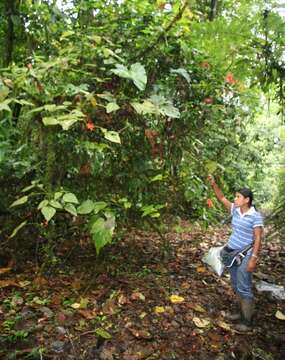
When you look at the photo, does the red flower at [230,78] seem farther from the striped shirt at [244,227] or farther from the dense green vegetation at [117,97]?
the striped shirt at [244,227]

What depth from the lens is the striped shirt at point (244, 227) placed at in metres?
3.99

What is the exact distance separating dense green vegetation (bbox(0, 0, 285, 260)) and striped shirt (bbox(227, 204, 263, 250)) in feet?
1.79

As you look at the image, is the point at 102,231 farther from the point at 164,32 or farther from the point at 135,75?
the point at 164,32

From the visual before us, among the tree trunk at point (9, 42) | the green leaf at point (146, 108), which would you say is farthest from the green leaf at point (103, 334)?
the tree trunk at point (9, 42)

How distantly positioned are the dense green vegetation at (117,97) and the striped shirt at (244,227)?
0.55 metres

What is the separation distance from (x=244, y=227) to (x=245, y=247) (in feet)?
0.67

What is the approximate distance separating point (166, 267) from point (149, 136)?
178 cm

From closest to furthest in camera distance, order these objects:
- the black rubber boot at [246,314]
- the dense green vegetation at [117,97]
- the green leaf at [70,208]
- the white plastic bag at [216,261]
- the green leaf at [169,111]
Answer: the green leaf at [70,208] < the green leaf at [169,111] < the dense green vegetation at [117,97] < the black rubber boot at [246,314] < the white plastic bag at [216,261]

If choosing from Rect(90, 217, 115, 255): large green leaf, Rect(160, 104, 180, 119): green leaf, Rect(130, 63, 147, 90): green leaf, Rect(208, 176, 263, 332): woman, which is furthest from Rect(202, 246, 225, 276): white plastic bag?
Rect(130, 63, 147, 90): green leaf

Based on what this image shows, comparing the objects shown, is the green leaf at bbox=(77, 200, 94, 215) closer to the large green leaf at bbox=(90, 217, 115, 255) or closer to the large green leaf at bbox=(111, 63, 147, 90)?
the large green leaf at bbox=(90, 217, 115, 255)

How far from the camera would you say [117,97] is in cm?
349

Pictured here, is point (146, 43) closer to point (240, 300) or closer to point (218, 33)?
point (218, 33)

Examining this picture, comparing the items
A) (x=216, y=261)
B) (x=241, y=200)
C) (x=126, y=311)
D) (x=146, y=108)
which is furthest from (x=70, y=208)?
(x=216, y=261)

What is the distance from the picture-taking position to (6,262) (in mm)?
4254
